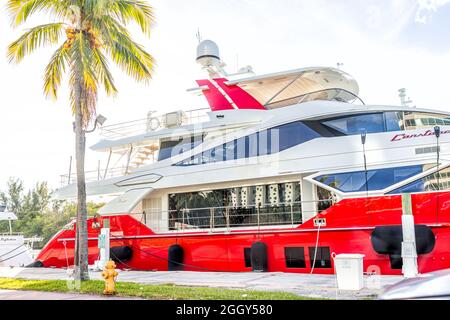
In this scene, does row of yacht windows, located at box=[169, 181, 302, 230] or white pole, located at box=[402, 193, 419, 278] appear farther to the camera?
row of yacht windows, located at box=[169, 181, 302, 230]

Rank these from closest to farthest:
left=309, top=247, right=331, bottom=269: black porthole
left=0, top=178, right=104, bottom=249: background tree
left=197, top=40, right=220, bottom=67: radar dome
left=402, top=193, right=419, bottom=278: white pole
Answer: left=402, top=193, right=419, bottom=278: white pole < left=309, top=247, right=331, bottom=269: black porthole < left=197, top=40, right=220, bottom=67: radar dome < left=0, top=178, right=104, bottom=249: background tree

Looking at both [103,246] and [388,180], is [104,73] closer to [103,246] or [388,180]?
[103,246]

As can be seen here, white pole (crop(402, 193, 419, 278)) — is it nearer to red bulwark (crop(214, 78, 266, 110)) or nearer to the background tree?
red bulwark (crop(214, 78, 266, 110))

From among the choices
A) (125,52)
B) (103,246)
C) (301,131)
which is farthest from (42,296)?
(301,131)

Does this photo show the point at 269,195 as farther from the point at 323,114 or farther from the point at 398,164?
the point at 398,164

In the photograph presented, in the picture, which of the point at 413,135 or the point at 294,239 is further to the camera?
the point at 294,239

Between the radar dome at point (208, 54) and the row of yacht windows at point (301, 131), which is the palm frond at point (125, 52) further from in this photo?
the radar dome at point (208, 54)

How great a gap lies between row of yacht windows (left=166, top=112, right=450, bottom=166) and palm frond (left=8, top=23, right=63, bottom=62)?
5.42 metres

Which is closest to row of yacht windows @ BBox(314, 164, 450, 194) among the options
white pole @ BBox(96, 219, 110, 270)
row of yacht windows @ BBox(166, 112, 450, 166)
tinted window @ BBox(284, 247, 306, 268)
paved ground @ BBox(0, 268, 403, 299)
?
row of yacht windows @ BBox(166, 112, 450, 166)

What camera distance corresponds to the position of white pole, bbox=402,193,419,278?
8.29m

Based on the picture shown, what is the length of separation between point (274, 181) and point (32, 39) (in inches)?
304

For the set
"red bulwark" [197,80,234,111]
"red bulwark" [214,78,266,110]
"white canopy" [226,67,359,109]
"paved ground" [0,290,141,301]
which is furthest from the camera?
"red bulwark" [197,80,234,111]

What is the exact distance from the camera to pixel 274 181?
12242mm
